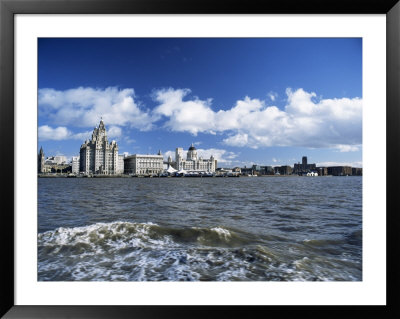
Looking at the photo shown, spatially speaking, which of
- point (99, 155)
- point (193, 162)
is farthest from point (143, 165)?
point (193, 162)

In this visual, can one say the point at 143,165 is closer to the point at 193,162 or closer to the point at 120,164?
the point at 120,164

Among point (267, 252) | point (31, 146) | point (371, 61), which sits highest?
point (371, 61)

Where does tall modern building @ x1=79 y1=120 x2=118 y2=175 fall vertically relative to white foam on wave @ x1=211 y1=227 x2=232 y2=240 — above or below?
above

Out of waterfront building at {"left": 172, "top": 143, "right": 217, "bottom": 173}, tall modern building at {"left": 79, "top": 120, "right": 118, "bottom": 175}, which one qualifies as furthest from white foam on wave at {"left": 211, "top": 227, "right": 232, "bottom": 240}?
tall modern building at {"left": 79, "top": 120, "right": 118, "bottom": 175}

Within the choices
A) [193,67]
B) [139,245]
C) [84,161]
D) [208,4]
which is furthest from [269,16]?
[84,161]

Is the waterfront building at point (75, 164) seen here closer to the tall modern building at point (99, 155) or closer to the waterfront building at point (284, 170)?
the tall modern building at point (99, 155)

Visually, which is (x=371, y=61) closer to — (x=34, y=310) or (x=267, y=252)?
(x=267, y=252)

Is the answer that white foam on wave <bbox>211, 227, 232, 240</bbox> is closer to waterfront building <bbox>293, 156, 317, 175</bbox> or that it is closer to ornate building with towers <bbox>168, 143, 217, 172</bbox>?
waterfront building <bbox>293, 156, 317, 175</bbox>
